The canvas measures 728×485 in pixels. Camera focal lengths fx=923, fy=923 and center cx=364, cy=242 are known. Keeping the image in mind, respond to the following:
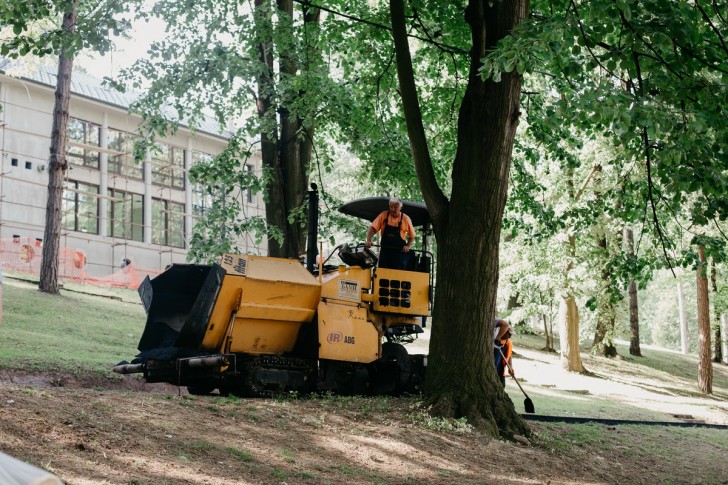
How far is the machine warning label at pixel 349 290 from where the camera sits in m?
14.3

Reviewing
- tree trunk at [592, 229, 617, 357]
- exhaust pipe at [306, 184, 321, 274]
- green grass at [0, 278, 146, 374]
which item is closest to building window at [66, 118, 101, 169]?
green grass at [0, 278, 146, 374]

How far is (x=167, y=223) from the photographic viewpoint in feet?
161

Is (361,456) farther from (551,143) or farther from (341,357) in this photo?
(551,143)

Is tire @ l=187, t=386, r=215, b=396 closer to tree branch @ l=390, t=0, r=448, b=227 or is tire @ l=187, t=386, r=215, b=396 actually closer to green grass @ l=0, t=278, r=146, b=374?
green grass @ l=0, t=278, r=146, b=374

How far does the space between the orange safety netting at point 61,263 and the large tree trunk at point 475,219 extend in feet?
82.3

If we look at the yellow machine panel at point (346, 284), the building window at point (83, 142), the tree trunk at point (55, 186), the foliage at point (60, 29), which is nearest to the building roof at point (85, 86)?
the building window at point (83, 142)

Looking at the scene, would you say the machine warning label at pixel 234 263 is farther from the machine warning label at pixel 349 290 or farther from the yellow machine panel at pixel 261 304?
the machine warning label at pixel 349 290

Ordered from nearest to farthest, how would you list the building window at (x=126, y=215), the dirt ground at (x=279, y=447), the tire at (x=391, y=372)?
the dirt ground at (x=279, y=447) < the tire at (x=391, y=372) < the building window at (x=126, y=215)

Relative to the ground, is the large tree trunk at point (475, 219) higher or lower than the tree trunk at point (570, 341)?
higher

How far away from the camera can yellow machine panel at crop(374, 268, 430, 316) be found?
1484cm

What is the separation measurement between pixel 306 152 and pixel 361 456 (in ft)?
39.4

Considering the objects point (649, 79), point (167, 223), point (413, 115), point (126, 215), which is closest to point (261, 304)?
point (413, 115)

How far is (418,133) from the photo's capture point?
13469 mm

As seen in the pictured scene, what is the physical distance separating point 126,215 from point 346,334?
3431 centimetres
